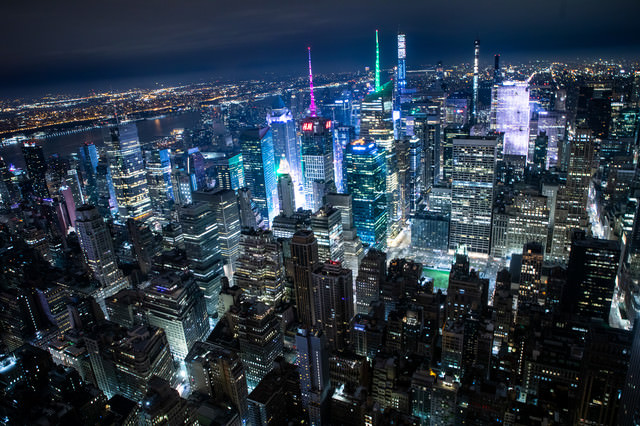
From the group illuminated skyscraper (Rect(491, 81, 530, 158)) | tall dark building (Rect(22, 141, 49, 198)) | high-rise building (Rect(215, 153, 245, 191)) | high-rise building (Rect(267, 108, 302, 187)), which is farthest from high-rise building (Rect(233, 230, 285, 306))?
illuminated skyscraper (Rect(491, 81, 530, 158))

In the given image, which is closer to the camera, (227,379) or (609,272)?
(227,379)

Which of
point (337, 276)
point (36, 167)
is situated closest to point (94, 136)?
point (36, 167)

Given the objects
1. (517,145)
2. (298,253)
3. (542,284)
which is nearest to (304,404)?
(298,253)

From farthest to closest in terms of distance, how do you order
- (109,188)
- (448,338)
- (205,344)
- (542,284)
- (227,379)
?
(109,188)
(542,284)
(205,344)
(448,338)
(227,379)

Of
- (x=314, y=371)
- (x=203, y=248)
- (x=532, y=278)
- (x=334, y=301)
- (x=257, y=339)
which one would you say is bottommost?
(x=532, y=278)

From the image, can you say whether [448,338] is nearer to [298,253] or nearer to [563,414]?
[563,414]

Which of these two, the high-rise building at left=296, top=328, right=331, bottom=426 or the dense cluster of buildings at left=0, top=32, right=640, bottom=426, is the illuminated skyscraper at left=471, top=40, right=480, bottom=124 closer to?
the dense cluster of buildings at left=0, top=32, right=640, bottom=426

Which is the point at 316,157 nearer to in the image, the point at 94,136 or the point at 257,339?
the point at 257,339
